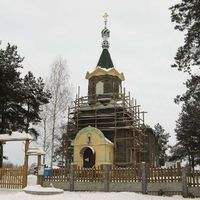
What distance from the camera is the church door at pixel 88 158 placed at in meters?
30.1

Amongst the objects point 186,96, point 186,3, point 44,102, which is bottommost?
point 186,96

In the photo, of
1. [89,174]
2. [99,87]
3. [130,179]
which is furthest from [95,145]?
[130,179]

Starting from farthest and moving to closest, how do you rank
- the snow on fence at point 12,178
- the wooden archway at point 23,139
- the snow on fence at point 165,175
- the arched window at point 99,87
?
the arched window at point 99,87 → the snow on fence at point 12,178 → the wooden archway at point 23,139 → the snow on fence at point 165,175

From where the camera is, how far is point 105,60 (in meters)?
35.4

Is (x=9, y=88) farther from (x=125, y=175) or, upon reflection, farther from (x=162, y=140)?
(x=162, y=140)

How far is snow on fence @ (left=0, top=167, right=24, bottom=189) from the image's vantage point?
760 inches

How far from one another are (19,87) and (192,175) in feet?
60.0

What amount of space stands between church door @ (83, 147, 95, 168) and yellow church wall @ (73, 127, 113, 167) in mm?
388

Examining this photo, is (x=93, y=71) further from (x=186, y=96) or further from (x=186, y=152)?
(x=186, y=152)

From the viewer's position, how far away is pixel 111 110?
3194cm

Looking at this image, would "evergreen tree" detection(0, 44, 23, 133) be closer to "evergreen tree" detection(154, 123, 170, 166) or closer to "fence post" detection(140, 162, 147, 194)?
"fence post" detection(140, 162, 147, 194)

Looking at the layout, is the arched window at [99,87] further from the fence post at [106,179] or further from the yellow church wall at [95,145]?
the fence post at [106,179]

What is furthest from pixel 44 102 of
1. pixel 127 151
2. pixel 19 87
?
pixel 127 151

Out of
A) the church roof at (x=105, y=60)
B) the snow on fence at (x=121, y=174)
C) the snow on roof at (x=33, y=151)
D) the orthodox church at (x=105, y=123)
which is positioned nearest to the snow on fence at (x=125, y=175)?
the snow on fence at (x=121, y=174)
